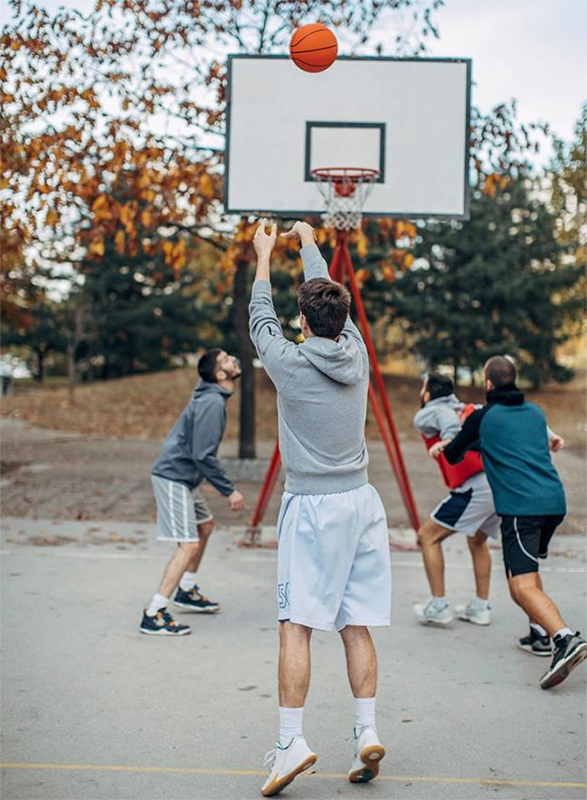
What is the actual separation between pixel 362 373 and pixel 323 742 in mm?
1756

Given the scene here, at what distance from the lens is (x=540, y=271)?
114 feet

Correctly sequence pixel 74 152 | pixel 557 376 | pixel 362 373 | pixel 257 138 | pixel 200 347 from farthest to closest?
pixel 200 347
pixel 557 376
pixel 74 152
pixel 257 138
pixel 362 373

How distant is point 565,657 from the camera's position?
229 inches

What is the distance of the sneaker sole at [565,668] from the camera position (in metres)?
5.77

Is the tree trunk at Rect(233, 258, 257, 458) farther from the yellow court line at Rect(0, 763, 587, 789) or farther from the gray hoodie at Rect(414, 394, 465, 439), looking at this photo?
the yellow court line at Rect(0, 763, 587, 789)

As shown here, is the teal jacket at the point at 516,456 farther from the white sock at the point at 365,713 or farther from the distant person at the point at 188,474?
the white sock at the point at 365,713

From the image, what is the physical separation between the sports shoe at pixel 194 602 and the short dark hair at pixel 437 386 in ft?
7.11

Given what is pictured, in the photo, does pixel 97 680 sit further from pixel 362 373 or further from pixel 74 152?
pixel 74 152

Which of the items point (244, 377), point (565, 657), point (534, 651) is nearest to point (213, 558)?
point (534, 651)

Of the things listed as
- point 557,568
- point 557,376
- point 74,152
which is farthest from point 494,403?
point 557,376

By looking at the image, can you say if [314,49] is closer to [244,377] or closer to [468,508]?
[468,508]

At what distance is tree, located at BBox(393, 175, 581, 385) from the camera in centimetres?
3347

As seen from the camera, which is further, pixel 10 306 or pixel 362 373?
pixel 10 306

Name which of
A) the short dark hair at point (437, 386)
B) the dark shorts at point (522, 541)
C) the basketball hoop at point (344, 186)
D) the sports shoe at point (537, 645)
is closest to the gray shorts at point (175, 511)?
the short dark hair at point (437, 386)
